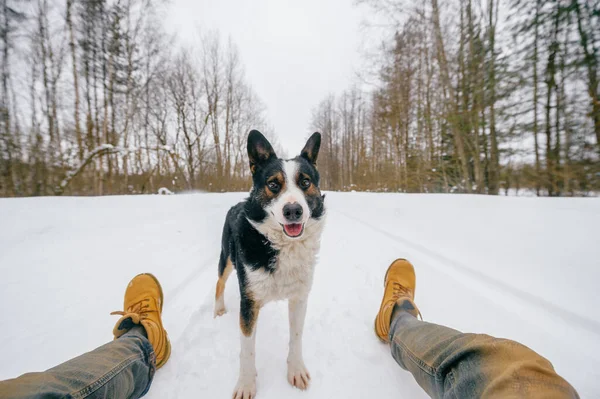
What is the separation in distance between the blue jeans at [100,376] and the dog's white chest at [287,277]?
803 millimetres

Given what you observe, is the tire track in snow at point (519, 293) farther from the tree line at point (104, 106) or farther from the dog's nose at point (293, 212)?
the tree line at point (104, 106)

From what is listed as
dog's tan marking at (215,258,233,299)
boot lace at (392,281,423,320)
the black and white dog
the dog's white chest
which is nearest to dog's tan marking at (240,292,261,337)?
the black and white dog

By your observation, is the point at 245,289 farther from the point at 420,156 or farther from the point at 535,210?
the point at 420,156

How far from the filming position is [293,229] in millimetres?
1628

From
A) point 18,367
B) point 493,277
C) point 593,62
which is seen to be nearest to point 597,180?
point 593,62

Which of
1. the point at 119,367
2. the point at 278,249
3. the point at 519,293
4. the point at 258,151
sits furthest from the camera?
the point at 519,293

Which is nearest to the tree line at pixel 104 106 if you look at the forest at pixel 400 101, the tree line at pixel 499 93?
the forest at pixel 400 101

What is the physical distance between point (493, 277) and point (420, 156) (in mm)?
11751

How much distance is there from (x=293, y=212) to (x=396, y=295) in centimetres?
152

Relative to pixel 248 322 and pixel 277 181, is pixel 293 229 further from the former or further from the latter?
pixel 248 322

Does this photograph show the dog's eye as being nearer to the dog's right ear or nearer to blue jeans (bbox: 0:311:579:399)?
the dog's right ear

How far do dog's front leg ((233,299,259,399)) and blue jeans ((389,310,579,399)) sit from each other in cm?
106

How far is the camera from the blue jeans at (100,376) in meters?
0.81

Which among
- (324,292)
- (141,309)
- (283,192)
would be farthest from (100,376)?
(324,292)
